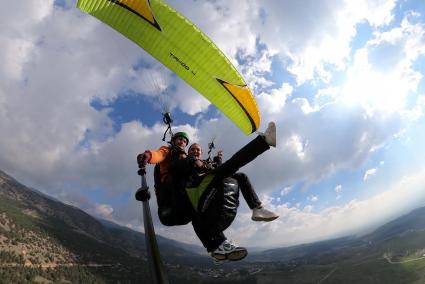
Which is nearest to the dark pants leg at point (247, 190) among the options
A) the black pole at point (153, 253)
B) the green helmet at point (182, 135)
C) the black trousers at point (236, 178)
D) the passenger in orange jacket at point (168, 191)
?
the black trousers at point (236, 178)

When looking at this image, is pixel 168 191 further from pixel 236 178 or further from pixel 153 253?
pixel 153 253

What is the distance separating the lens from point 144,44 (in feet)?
29.6

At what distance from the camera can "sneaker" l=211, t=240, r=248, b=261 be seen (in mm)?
5473

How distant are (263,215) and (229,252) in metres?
0.94

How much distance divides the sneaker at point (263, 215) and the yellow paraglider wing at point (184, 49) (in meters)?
2.35

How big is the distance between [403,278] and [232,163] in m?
177

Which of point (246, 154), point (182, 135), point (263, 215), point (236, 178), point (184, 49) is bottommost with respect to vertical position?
point (263, 215)

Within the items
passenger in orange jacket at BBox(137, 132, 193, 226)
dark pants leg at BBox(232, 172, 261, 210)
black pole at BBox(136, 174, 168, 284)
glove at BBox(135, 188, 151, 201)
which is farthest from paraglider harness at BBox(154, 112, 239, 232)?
black pole at BBox(136, 174, 168, 284)

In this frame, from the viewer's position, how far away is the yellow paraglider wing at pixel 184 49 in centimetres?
793

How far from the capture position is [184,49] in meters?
8.57

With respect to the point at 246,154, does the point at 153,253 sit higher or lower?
lower

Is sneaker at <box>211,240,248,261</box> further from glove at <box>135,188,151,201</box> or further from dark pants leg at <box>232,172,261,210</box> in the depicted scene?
glove at <box>135,188,151,201</box>

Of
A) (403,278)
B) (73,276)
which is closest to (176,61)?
(73,276)

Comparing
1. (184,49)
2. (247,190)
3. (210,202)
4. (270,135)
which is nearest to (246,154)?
(270,135)
